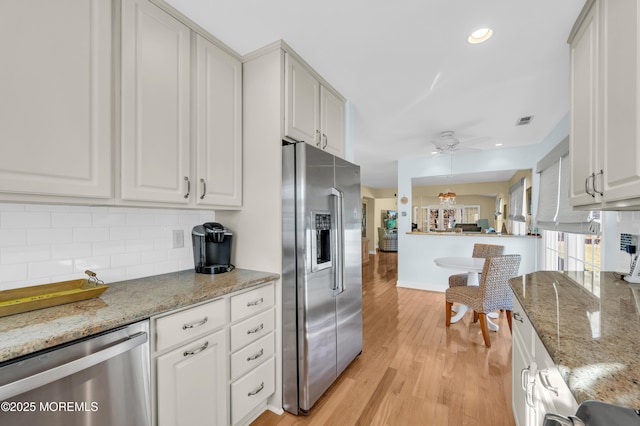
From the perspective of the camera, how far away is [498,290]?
271cm

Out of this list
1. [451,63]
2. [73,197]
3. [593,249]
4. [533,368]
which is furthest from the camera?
[593,249]

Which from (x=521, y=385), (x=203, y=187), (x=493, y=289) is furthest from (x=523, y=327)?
(x=203, y=187)

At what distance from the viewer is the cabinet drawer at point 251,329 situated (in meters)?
1.52

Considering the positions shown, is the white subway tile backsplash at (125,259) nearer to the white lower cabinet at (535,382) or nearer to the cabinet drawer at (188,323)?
the cabinet drawer at (188,323)

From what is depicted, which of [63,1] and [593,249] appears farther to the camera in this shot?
[593,249]

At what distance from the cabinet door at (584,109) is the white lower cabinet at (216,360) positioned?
1.89 m

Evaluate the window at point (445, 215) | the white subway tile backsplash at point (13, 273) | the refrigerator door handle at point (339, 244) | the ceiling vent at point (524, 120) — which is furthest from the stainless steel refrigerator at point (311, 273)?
the window at point (445, 215)

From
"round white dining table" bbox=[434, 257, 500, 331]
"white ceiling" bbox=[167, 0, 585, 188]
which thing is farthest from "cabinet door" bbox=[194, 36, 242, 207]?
"round white dining table" bbox=[434, 257, 500, 331]

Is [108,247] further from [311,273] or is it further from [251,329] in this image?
[311,273]

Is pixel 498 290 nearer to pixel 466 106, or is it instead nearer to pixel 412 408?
pixel 412 408

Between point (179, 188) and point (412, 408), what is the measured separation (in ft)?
6.89

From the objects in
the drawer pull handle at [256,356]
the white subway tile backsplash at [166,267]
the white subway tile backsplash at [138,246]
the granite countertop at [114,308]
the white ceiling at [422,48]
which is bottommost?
the drawer pull handle at [256,356]

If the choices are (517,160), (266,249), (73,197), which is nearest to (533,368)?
(266,249)

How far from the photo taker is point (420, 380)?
2127mm
